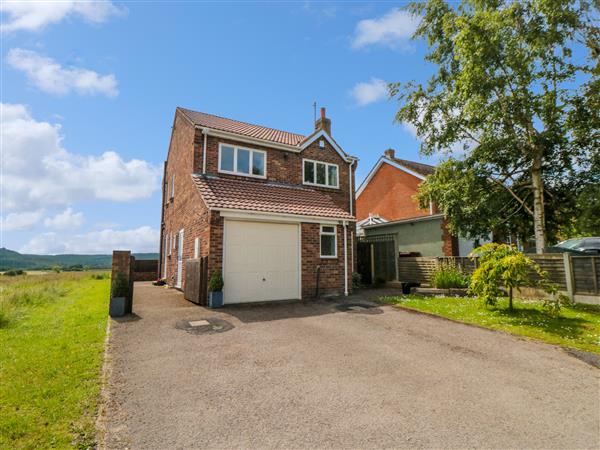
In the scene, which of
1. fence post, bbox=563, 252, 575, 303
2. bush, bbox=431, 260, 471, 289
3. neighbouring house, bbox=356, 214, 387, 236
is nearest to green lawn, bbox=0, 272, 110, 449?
bush, bbox=431, 260, 471, 289

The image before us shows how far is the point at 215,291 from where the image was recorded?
32.6 feet

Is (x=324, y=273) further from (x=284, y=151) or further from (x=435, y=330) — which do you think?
(x=284, y=151)

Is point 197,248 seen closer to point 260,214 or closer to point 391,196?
point 260,214

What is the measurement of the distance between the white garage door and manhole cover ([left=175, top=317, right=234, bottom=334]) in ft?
7.29

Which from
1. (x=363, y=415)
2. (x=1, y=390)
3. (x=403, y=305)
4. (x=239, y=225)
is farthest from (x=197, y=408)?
(x=403, y=305)

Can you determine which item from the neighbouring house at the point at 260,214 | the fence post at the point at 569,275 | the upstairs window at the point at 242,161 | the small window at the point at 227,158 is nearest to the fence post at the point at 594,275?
the fence post at the point at 569,275

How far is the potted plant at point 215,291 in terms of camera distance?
32.4ft

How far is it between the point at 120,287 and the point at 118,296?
0.83 ft

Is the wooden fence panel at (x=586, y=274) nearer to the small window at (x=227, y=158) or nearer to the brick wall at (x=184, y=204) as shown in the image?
the brick wall at (x=184, y=204)

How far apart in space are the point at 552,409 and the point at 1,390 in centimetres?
705

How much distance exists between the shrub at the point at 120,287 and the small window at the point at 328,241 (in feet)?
23.1

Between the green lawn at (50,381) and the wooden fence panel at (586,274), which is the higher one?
the wooden fence panel at (586,274)

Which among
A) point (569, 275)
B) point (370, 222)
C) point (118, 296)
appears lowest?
point (118, 296)

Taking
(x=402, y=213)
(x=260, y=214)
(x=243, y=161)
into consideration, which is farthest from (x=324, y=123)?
(x=260, y=214)
